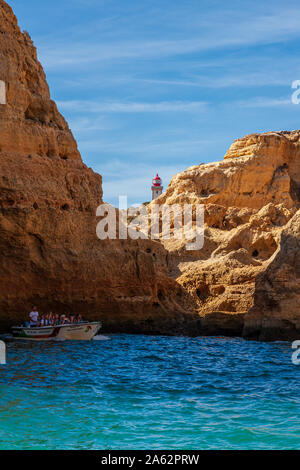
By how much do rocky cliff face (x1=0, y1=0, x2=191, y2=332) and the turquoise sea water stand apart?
4483mm

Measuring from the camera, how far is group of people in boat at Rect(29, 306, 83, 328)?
26266mm

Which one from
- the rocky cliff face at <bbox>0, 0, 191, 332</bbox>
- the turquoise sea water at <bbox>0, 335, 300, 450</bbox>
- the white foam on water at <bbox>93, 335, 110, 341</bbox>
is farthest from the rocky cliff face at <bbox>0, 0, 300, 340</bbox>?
the turquoise sea water at <bbox>0, 335, 300, 450</bbox>

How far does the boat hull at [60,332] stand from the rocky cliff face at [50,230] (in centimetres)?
207

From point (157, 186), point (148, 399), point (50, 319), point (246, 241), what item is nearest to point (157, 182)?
point (157, 186)

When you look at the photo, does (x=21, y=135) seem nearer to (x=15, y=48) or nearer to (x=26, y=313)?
(x=15, y=48)

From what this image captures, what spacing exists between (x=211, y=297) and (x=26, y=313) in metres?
9.64

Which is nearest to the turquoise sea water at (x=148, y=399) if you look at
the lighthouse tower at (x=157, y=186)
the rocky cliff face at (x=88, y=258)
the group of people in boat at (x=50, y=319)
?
the group of people in boat at (x=50, y=319)

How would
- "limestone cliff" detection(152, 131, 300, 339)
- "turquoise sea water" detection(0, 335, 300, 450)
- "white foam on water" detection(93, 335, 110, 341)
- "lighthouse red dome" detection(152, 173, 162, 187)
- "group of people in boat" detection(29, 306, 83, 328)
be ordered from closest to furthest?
"turquoise sea water" detection(0, 335, 300, 450) → "limestone cliff" detection(152, 131, 300, 339) → "group of people in boat" detection(29, 306, 83, 328) → "white foam on water" detection(93, 335, 110, 341) → "lighthouse red dome" detection(152, 173, 162, 187)

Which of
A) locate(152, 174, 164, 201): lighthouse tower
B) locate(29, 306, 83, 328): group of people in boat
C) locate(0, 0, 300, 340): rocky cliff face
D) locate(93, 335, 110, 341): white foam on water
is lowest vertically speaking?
locate(93, 335, 110, 341): white foam on water

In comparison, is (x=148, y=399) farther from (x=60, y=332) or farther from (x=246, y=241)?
(x=246, y=241)

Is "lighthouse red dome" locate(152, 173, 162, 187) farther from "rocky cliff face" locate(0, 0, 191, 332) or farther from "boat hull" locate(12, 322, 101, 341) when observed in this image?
"boat hull" locate(12, 322, 101, 341)

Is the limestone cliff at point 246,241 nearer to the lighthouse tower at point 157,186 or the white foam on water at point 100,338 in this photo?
the white foam on water at point 100,338

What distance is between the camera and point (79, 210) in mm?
29188
